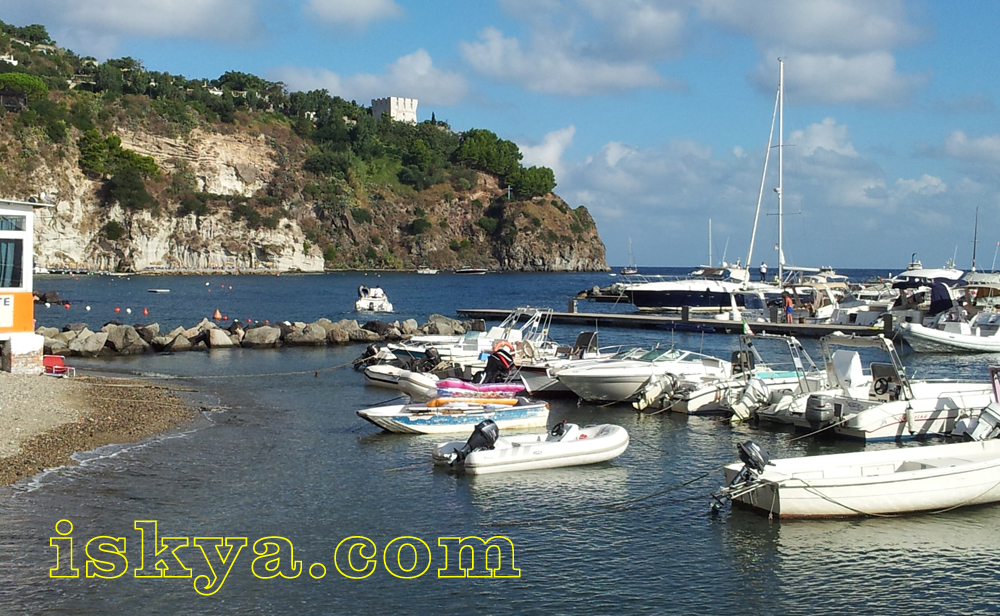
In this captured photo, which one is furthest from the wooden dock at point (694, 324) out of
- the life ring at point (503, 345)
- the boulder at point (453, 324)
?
the life ring at point (503, 345)

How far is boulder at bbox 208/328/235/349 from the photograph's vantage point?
41.8 m

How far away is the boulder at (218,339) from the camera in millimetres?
41812

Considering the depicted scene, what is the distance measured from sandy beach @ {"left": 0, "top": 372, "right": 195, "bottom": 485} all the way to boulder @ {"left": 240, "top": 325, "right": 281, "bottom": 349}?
14.6 meters

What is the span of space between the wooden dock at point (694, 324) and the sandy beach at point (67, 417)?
2356 centimetres

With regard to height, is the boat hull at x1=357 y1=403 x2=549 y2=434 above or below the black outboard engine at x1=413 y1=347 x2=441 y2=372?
below

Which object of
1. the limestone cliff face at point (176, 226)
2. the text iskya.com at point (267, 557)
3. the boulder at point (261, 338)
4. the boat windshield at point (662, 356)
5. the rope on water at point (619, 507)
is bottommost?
the text iskya.com at point (267, 557)

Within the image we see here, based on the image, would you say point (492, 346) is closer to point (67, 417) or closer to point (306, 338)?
point (306, 338)

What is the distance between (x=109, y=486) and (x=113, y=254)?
124 m

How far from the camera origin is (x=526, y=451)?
58.9 feet

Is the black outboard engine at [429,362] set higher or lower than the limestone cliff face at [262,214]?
lower

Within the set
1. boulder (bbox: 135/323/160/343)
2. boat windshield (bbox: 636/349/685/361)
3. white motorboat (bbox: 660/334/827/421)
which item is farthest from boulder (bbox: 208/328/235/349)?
white motorboat (bbox: 660/334/827/421)

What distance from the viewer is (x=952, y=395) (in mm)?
22359

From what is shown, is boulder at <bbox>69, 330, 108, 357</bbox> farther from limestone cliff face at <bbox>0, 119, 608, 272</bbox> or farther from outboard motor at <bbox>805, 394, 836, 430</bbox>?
limestone cliff face at <bbox>0, 119, 608, 272</bbox>

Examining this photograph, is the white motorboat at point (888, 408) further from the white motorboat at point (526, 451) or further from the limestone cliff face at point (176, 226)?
the limestone cliff face at point (176, 226)
